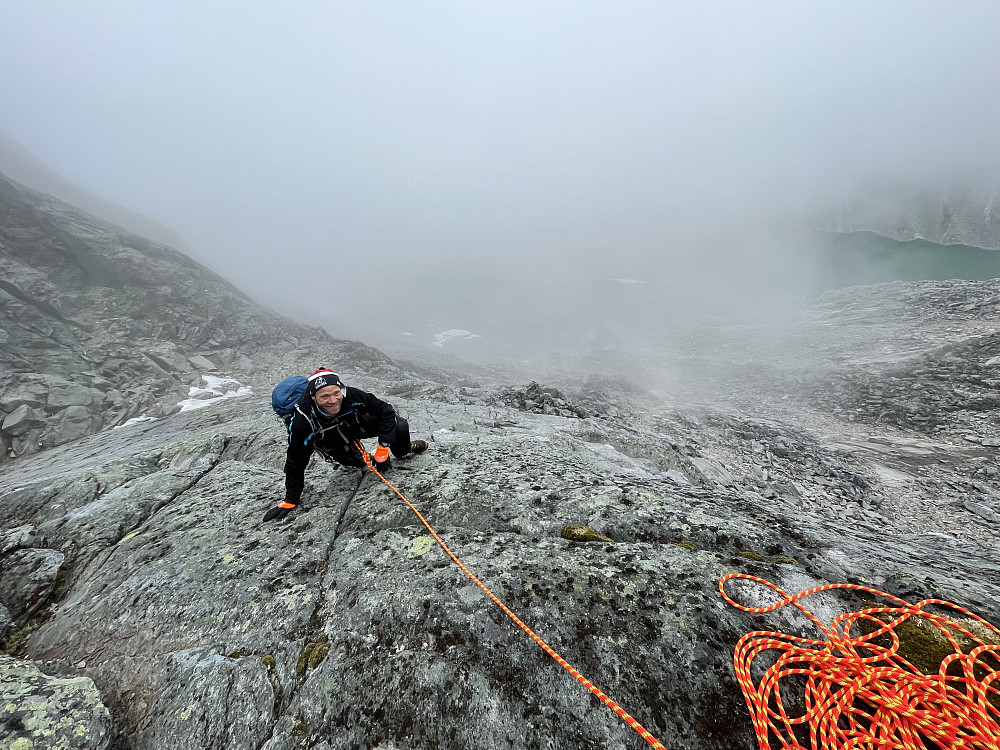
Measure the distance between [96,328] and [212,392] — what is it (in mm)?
12875

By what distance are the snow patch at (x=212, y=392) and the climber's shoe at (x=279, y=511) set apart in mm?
16547

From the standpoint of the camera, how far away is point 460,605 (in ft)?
11.7

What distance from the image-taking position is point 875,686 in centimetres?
262

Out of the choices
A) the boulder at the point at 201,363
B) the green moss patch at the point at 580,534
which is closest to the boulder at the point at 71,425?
the boulder at the point at 201,363

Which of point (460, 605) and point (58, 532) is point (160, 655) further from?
point (58, 532)

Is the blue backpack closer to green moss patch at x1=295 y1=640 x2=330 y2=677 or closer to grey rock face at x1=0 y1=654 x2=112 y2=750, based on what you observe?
green moss patch at x1=295 y1=640 x2=330 y2=677

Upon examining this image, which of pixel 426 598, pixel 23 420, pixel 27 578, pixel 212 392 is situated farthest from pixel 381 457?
pixel 212 392

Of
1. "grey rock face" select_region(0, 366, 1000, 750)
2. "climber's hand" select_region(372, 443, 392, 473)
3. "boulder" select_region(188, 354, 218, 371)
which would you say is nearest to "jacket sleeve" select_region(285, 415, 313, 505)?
"grey rock face" select_region(0, 366, 1000, 750)

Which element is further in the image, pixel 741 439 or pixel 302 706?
pixel 741 439

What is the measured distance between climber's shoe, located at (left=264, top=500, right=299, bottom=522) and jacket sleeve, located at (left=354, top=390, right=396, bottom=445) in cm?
168

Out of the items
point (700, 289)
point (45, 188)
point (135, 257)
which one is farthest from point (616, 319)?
point (45, 188)

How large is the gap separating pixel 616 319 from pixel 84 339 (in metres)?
77.6

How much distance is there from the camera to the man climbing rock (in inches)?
200

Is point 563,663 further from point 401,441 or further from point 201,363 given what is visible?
point 201,363
